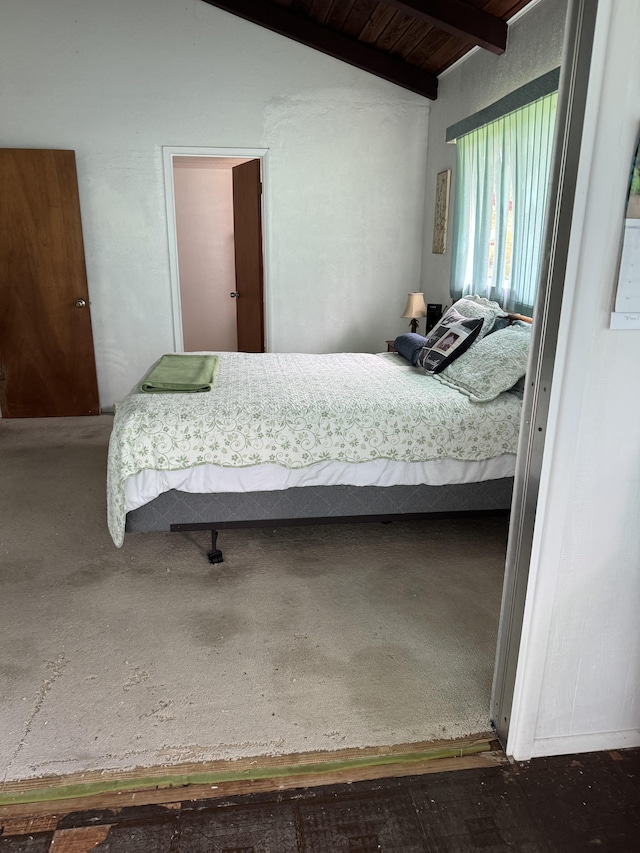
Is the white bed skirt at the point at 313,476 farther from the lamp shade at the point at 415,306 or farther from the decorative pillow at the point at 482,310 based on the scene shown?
the lamp shade at the point at 415,306

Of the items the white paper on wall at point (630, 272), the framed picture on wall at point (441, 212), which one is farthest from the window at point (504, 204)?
the white paper on wall at point (630, 272)

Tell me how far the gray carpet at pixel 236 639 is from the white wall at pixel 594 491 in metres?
0.33

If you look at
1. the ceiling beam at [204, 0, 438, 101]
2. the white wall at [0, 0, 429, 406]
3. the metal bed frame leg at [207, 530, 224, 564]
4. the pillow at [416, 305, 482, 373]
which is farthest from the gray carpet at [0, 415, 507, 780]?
the ceiling beam at [204, 0, 438, 101]

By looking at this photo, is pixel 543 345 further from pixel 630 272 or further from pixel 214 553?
pixel 214 553

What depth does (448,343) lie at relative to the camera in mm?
3473

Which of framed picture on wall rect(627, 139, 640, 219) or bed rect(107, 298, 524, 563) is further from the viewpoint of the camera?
bed rect(107, 298, 524, 563)

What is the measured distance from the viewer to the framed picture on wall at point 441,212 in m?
4.62

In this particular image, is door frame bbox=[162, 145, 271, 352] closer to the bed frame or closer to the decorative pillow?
the decorative pillow

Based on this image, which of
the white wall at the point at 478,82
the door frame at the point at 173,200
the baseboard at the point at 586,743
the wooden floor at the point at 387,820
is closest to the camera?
the wooden floor at the point at 387,820

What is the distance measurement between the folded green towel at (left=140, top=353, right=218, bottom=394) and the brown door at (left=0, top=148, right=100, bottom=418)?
1.65 metres

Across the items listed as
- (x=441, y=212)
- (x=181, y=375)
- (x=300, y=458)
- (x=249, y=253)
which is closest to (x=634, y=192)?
(x=300, y=458)

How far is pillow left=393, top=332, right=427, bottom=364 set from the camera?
12.3 feet

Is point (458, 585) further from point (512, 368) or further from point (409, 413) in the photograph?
point (512, 368)

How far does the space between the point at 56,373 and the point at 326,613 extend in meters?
3.50
